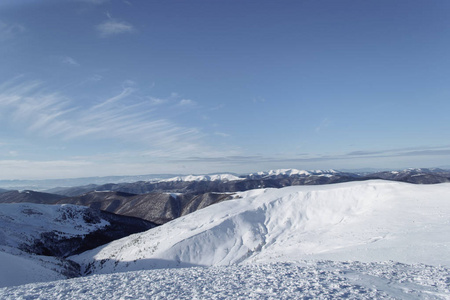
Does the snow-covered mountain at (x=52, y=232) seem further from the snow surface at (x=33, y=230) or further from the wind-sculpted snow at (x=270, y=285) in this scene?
the wind-sculpted snow at (x=270, y=285)

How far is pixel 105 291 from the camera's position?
1043 centimetres

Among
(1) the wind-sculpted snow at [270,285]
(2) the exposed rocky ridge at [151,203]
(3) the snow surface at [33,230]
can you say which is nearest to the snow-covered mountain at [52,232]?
(3) the snow surface at [33,230]

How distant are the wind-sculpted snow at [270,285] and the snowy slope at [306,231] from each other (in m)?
4.30

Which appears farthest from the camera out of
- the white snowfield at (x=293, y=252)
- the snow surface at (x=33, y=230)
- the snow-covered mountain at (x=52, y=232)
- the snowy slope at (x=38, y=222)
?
the snowy slope at (x=38, y=222)

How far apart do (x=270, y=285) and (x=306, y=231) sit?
21.2 m

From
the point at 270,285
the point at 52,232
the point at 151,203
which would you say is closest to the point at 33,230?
the point at 52,232

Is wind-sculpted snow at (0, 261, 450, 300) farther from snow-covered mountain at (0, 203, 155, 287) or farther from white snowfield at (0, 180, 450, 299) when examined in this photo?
snow-covered mountain at (0, 203, 155, 287)

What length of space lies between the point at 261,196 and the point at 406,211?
19733mm

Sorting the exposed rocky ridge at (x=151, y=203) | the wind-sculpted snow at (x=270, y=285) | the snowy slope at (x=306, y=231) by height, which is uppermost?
the wind-sculpted snow at (x=270, y=285)

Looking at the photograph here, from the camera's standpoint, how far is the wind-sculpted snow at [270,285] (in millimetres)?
9008

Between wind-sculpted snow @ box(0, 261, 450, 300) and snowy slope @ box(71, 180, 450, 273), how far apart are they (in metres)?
4.30

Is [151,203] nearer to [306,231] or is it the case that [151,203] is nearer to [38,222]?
[38,222]

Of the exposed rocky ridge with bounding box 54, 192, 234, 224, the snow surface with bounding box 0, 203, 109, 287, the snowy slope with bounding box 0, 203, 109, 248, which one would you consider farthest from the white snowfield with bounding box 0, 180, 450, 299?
the exposed rocky ridge with bounding box 54, 192, 234, 224

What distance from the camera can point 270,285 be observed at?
9922 mm
